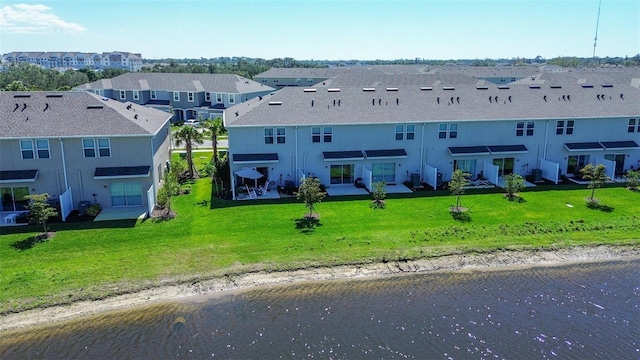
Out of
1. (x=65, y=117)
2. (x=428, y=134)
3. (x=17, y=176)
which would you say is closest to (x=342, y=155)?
(x=428, y=134)

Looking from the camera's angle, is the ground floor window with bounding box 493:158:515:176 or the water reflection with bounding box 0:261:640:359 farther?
the ground floor window with bounding box 493:158:515:176

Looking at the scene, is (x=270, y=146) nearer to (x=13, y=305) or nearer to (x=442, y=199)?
(x=442, y=199)

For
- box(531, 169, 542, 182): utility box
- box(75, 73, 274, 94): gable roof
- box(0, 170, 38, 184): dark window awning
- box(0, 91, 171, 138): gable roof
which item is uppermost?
box(75, 73, 274, 94): gable roof

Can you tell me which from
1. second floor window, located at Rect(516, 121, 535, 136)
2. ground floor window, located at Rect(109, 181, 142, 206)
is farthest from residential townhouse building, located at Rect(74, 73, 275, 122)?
second floor window, located at Rect(516, 121, 535, 136)

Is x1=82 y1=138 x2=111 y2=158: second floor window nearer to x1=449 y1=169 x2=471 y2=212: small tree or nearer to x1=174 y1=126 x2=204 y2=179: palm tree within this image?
x1=174 y1=126 x2=204 y2=179: palm tree

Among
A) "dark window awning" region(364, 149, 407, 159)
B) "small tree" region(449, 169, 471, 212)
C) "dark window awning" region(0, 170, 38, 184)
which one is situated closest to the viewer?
"dark window awning" region(0, 170, 38, 184)

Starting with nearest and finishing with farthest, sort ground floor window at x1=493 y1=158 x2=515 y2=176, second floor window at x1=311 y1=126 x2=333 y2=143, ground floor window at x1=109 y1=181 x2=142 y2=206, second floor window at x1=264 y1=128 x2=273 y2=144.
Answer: ground floor window at x1=109 y1=181 x2=142 y2=206, second floor window at x1=264 y1=128 x2=273 y2=144, second floor window at x1=311 y1=126 x2=333 y2=143, ground floor window at x1=493 y1=158 x2=515 y2=176

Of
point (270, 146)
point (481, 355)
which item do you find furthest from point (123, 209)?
point (481, 355)

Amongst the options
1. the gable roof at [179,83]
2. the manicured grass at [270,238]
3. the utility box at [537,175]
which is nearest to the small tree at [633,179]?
the manicured grass at [270,238]
